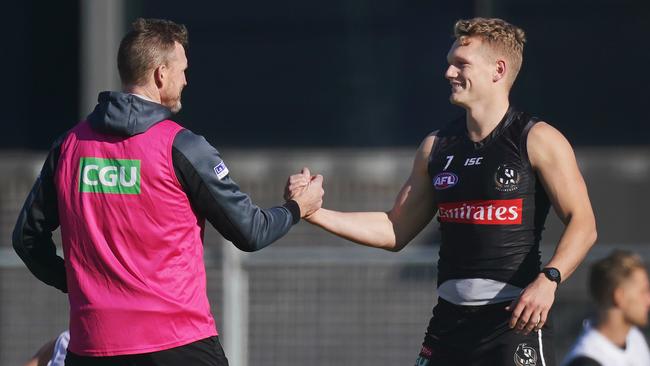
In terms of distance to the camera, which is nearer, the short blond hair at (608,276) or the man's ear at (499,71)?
the man's ear at (499,71)

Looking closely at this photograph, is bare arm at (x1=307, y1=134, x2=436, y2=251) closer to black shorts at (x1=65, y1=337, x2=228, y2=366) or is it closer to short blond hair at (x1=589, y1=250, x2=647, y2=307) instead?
black shorts at (x1=65, y1=337, x2=228, y2=366)

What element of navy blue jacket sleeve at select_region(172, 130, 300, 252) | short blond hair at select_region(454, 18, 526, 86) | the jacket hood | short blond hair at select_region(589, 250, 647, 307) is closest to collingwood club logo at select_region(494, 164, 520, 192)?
short blond hair at select_region(454, 18, 526, 86)

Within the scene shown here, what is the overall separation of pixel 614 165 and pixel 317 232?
2.74 meters

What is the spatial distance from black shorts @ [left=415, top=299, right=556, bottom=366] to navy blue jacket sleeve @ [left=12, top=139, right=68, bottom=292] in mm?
1504

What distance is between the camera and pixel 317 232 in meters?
9.27

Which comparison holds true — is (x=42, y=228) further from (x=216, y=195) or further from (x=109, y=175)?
(x=216, y=195)

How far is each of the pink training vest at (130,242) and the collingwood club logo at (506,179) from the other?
4.04 ft

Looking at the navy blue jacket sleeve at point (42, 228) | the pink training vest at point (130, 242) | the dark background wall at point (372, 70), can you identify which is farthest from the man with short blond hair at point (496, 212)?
the dark background wall at point (372, 70)

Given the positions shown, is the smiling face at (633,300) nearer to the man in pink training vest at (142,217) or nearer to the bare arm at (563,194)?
the bare arm at (563,194)

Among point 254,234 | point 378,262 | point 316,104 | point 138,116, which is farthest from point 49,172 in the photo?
point 316,104

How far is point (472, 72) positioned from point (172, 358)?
1.69 meters

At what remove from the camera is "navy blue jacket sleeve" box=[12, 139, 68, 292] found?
182 inches

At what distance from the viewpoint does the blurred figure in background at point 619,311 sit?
5996 millimetres

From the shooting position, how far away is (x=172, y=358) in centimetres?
443
